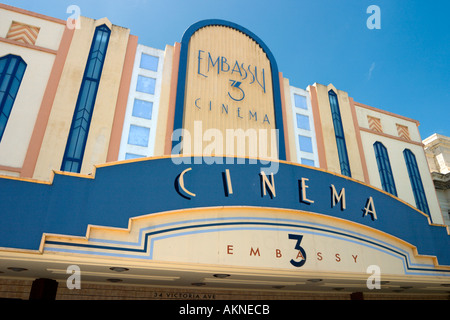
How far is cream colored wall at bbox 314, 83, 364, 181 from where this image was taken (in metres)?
18.3

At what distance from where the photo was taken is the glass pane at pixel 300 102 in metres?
19.1

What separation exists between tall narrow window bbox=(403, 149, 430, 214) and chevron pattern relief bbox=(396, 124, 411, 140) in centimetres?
112

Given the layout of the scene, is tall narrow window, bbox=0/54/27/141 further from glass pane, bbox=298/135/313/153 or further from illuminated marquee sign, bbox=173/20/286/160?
glass pane, bbox=298/135/313/153

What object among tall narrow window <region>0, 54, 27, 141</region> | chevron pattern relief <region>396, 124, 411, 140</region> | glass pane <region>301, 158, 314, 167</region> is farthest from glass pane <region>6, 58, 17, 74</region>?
chevron pattern relief <region>396, 124, 411, 140</region>

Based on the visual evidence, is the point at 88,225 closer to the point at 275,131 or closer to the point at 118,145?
the point at 118,145

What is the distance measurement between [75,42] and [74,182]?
445 inches

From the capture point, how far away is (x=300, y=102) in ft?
63.2

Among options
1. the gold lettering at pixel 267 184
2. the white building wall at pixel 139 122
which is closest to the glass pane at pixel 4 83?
the white building wall at pixel 139 122

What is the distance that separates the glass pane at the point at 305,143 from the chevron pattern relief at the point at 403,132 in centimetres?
824

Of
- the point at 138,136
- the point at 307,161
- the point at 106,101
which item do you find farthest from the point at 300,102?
the point at 106,101

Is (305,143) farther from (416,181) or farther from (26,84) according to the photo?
(26,84)

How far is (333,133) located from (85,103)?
535 inches

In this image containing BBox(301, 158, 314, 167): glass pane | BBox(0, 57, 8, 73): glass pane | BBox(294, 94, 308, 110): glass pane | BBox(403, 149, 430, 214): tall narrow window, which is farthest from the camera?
BBox(403, 149, 430, 214): tall narrow window

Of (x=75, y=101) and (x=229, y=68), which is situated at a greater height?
(x=229, y=68)
